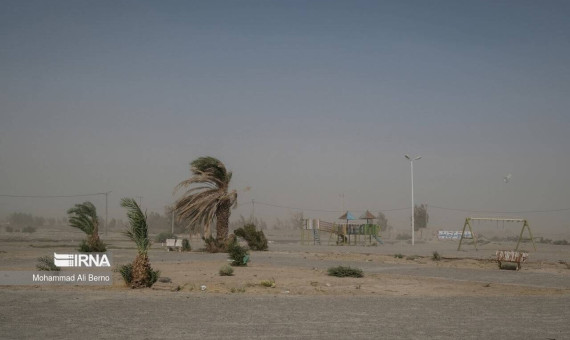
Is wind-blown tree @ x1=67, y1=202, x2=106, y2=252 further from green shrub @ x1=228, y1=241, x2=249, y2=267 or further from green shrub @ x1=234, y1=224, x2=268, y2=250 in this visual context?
green shrub @ x1=234, y1=224, x2=268, y2=250

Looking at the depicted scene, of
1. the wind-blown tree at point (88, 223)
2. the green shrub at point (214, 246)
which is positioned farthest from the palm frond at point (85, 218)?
the green shrub at point (214, 246)

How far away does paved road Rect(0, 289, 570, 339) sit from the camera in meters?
9.78

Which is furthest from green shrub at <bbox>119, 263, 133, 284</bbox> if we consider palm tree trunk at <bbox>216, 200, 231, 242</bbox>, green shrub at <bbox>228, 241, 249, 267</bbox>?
palm tree trunk at <bbox>216, 200, 231, 242</bbox>

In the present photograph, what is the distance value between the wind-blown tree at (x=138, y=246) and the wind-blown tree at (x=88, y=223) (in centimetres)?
1417

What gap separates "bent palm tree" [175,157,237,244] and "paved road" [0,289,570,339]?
22.6 meters

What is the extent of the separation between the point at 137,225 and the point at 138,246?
60 centimetres

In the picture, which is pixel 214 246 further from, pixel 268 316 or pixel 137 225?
pixel 268 316

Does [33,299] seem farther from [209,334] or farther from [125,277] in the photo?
[209,334]

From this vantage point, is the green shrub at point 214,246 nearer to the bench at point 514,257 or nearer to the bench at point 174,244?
the bench at point 174,244

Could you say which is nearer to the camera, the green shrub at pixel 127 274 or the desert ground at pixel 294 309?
the desert ground at pixel 294 309

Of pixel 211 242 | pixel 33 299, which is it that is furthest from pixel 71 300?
pixel 211 242

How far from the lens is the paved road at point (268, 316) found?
32.1 ft

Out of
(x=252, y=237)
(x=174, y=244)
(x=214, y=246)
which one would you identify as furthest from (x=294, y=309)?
(x=174, y=244)

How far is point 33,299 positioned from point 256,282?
7.47 m
